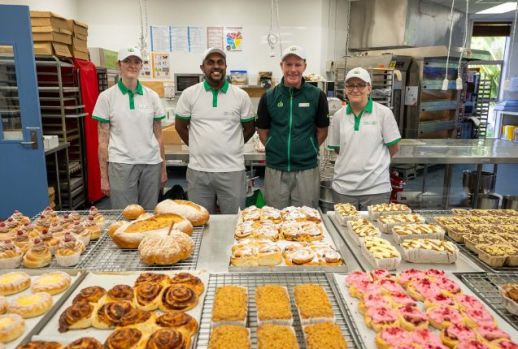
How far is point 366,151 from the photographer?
8.69ft

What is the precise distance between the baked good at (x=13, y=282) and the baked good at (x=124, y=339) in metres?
0.51

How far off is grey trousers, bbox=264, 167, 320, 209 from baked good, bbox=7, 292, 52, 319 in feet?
5.81

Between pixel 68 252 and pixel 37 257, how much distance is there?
12 centimetres

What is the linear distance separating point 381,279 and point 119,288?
0.97 m

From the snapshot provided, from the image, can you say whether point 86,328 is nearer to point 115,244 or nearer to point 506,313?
point 115,244

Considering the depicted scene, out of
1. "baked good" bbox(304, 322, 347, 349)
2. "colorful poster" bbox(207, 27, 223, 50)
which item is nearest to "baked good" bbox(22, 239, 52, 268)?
"baked good" bbox(304, 322, 347, 349)

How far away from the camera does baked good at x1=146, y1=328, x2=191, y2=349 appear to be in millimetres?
1182

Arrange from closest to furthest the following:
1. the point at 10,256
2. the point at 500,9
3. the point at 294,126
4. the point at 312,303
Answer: the point at 312,303 → the point at 10,256 → the point at 294,126 → the point at 500,9

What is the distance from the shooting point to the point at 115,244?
6.18 ft

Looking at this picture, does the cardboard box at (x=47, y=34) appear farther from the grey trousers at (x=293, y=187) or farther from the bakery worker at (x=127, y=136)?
the grey trousers at (x=293, y=187)

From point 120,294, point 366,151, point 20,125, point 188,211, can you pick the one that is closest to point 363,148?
point 366,151

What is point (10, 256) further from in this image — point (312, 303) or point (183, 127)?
point (183, 127)

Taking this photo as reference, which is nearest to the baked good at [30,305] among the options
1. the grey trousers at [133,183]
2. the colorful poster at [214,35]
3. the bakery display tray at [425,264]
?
the bakery display tray at [425,264]

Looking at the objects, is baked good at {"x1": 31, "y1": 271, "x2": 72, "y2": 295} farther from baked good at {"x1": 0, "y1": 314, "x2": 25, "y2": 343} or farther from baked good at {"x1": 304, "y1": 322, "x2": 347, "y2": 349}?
baked good at {"x1": 304, "y1": 322, "x2": 347, "y2": 349}
